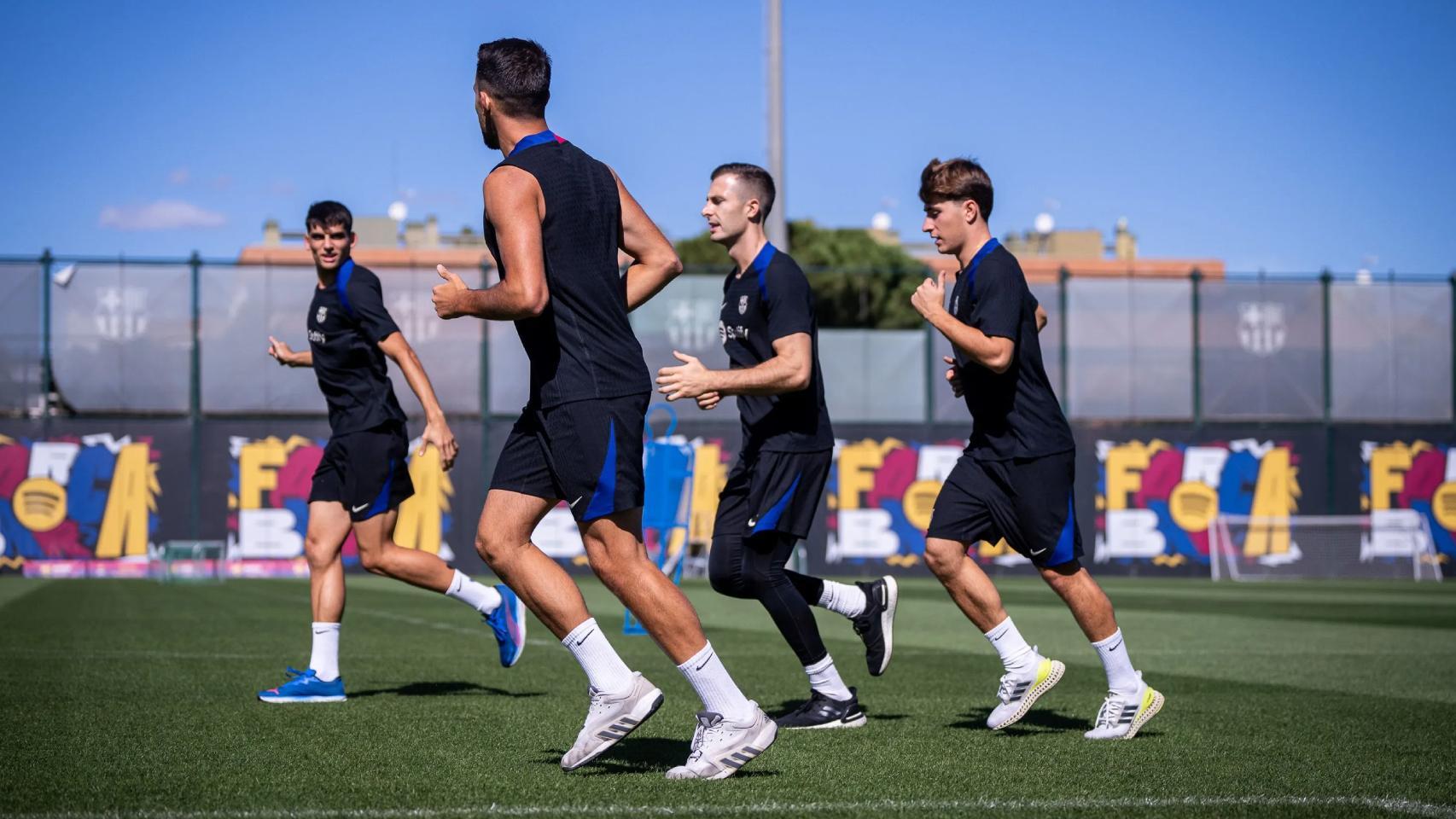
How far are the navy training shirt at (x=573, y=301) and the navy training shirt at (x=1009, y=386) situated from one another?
5.76ft

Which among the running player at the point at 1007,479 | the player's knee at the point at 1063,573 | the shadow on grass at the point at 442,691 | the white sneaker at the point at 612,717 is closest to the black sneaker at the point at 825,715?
the running player at the point at 1007,479

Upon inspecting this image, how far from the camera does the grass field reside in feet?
14.7

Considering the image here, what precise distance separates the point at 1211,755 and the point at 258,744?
3.29m

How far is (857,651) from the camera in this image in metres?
10.4

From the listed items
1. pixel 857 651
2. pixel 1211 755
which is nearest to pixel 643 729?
pixel 1211 755

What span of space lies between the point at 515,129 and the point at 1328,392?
84.4ft

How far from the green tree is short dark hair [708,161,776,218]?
38.1 meters

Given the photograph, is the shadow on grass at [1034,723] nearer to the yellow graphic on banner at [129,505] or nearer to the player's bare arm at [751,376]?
the player's bare arm at [751,376]

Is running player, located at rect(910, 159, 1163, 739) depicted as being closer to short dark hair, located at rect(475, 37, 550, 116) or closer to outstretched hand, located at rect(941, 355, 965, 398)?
outstretched hand, located at rect(941, 355, 965, 398)

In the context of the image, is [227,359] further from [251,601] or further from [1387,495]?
[1387,495]

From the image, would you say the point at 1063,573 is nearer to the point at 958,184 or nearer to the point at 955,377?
the point at 955,377

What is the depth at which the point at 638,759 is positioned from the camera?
5348 mm

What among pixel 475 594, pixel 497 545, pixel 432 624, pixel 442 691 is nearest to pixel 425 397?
pixel 475 594

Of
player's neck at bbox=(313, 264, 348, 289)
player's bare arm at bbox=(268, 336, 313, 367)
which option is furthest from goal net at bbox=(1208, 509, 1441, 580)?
player's neck at bbox=(313, 264, 348, 289)
